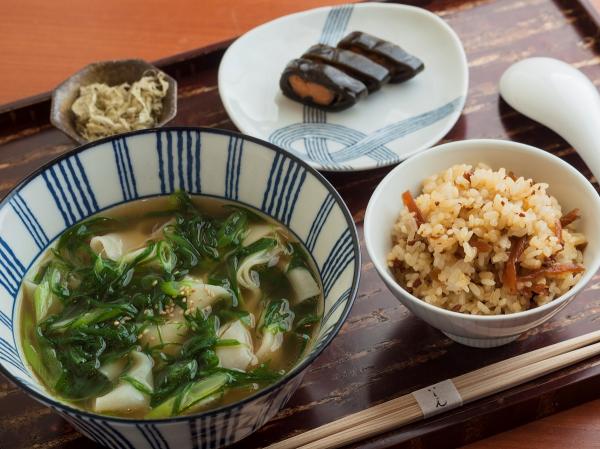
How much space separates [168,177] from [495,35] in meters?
1.32

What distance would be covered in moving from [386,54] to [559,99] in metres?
0.56

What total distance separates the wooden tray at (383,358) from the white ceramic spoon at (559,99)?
5 cm

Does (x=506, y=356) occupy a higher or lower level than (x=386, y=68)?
lower

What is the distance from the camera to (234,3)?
299cm

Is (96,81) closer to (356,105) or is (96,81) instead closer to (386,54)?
(356,105)

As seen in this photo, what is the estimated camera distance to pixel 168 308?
175 centimetres

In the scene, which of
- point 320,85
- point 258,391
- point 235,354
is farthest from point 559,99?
point 258,391

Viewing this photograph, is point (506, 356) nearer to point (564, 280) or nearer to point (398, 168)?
point (564, 280)

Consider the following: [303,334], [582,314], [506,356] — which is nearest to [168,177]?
[303,334]

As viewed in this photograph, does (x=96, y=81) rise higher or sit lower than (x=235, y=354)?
higher

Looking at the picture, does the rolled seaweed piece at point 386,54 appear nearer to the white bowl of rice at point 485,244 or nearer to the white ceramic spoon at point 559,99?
the white ceramic spoon at point 559,99

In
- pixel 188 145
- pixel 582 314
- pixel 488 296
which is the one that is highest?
pixel 188 145

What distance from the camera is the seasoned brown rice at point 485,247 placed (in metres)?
1.73

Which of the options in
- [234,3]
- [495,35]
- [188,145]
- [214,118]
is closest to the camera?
[188,145]
